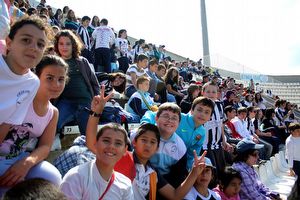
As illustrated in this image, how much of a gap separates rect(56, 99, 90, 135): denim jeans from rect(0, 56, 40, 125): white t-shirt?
168 cm

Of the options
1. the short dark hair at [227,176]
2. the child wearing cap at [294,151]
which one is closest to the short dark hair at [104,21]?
the child wearing cap at [294,151]

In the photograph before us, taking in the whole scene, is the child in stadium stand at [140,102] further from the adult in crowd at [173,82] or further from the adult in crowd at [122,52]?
the adult in crowd at [122,52]

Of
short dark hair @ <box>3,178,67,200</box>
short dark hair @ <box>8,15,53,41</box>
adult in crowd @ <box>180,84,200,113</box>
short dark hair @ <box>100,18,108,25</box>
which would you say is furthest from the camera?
short dark hair @ <box>100,18,108,25</box>

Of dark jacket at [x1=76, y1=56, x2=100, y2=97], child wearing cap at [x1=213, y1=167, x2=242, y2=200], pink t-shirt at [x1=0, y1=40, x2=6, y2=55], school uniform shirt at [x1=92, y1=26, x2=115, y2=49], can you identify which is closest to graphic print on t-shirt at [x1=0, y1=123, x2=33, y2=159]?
pink t-shirt at [x1=0, y1=40, x2=6, y2=55]

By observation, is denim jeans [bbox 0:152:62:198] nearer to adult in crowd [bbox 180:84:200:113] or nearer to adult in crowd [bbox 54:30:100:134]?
adult in crowd [bbox 54:30:100:134]

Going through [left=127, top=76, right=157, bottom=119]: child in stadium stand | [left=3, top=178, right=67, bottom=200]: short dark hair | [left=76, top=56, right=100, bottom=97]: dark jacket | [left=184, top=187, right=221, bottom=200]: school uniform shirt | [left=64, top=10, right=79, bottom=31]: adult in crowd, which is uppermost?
[left=64, top=10, right=79, bottom=31]: adult in crowd

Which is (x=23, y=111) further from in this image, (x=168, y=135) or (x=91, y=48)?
(x=91, y=48)

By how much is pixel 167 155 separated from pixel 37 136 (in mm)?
1349

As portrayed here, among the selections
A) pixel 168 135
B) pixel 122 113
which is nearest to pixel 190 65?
pixel 122 113

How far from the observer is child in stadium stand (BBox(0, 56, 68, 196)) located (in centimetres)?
180

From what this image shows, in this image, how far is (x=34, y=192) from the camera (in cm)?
124

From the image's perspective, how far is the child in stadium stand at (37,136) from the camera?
1799 millimetres

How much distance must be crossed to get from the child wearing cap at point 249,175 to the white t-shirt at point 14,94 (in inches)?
120

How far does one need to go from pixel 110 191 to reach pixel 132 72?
4.71 meters
